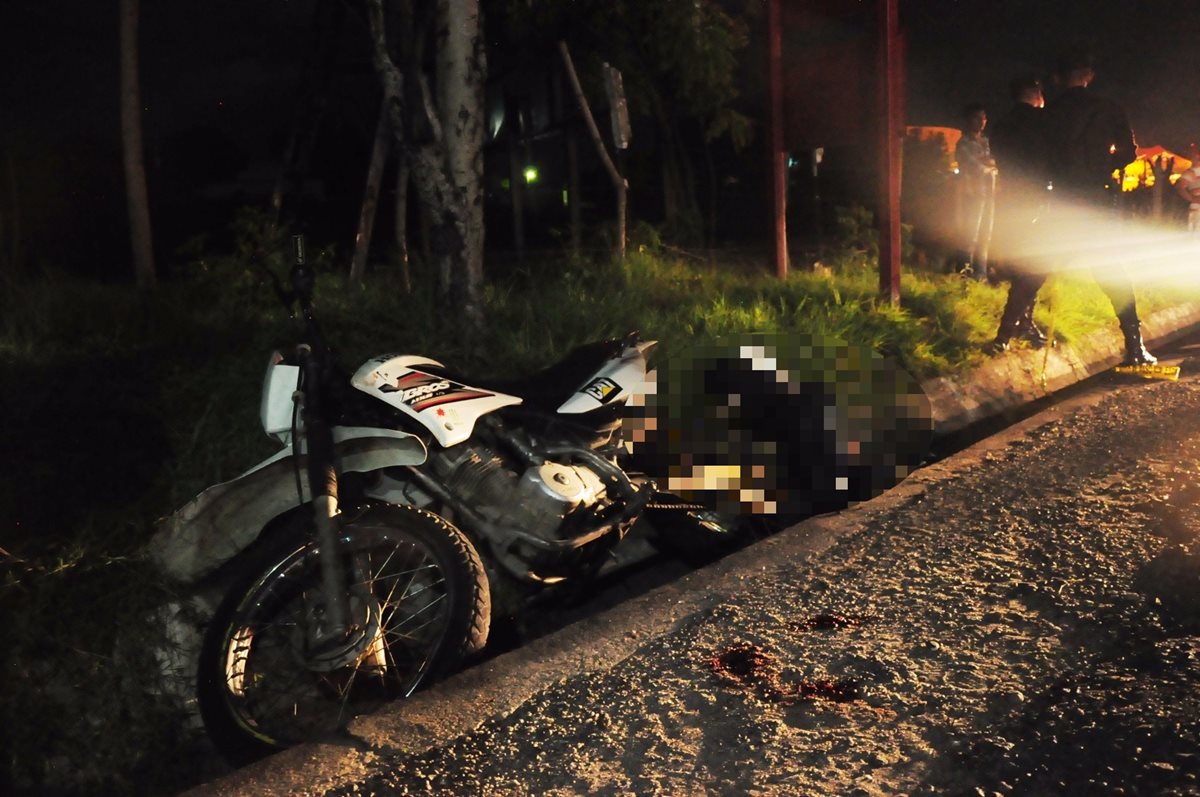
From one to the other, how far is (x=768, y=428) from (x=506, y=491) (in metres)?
1.52

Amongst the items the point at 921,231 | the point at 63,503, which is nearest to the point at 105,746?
the point at 63,503

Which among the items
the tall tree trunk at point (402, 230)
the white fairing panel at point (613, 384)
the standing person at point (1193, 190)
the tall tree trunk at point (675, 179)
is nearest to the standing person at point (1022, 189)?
the tall tree trunk at point (402, 230)

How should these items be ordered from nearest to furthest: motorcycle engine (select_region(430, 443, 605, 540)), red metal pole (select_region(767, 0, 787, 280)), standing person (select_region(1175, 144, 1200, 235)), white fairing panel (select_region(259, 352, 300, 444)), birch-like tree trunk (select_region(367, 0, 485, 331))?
1. white fairing panel (select_region(259, 352, 300, 444))
2. motorcycle engine (select_region(430, 443, 605, 540))
3. birch-like tree trunk (select_region(367, 0, 485, 331))
4. red metal pole (select_region(767, 0, 787, 280))
5. standing person (select_region(1175, 144, 1200, 235))

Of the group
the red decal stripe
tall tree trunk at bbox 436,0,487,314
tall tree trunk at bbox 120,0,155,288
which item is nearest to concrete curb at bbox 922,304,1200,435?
tall tree trunk at bbox 436,0,487,314

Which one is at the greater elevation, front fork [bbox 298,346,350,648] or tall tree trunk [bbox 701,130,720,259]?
tall tree trunk [bbox 701,130,720,259]

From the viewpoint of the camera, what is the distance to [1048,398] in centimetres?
749

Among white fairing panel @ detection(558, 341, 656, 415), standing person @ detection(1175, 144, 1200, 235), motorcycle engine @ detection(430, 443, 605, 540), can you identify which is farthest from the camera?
standing person @ detection(1175, 144, 1200, 235)

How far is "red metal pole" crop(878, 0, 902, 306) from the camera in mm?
7965

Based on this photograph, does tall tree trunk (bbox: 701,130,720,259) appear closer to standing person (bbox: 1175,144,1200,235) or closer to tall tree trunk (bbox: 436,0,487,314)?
standing person (bbox: 1175,144,1200,235)

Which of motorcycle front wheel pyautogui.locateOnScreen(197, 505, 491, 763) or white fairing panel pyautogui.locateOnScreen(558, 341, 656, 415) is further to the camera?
white fairing panel pyautogui.locateOnScreen(558, 341, 656, 415)

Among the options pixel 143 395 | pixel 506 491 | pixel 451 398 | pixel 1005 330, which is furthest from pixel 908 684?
pixel 1005 330

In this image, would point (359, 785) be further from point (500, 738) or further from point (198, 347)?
point (198, 347)

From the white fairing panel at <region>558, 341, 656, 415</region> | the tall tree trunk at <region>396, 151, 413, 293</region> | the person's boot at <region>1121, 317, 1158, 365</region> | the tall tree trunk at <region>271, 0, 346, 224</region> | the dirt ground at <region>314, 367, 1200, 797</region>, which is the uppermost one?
the tall tree trunk at <region>271, 0, 346, 224</region>

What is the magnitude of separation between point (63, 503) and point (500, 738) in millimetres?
1988
